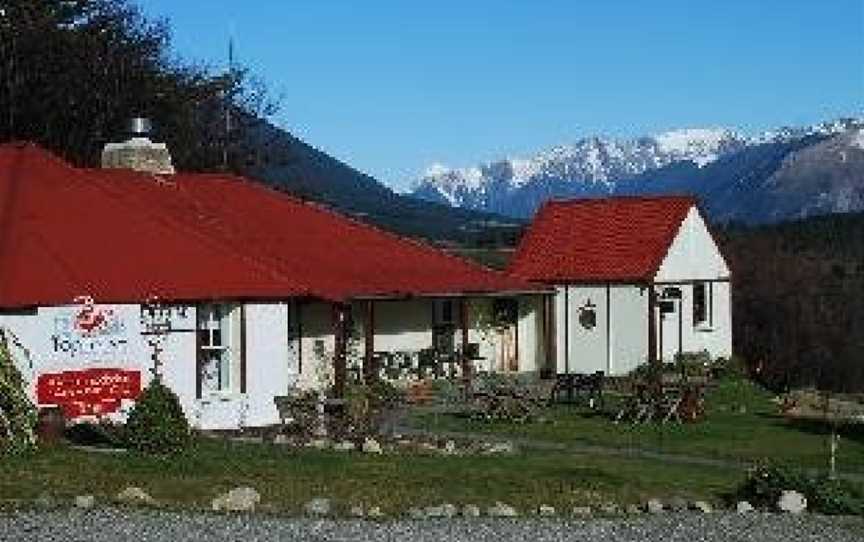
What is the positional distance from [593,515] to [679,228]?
85.2ft

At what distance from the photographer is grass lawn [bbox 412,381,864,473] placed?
2723cm

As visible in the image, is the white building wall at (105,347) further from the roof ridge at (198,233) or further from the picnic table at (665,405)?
the picnic table at (665,405)

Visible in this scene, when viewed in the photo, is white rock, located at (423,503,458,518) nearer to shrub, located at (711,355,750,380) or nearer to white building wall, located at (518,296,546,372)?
white building wall, located at (518,296,546,372)

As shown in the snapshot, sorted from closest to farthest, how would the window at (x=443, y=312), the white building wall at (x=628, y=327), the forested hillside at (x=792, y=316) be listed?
the window at (x=443, y=312) → the white building wall at (x=628, y=327) → the forested hillside at (x=792, y=316)

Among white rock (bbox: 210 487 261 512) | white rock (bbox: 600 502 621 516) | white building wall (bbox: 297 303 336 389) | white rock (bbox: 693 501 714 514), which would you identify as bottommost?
white rock (bbox: 693 501 714 514)

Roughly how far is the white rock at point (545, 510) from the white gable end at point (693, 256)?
2417cm

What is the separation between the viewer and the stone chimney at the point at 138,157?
3562cm

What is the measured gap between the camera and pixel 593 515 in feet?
58.4

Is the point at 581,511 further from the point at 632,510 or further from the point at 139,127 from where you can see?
the point at 139,127

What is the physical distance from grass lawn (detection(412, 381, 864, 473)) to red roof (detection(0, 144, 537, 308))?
4.05 m

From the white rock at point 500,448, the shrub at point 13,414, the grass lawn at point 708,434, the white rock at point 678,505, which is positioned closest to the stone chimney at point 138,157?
the grass lawn at point 708,434

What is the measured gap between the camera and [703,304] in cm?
4434

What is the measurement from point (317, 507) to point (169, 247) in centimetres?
1147

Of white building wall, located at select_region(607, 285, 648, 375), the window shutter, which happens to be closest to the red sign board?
the window shutter
